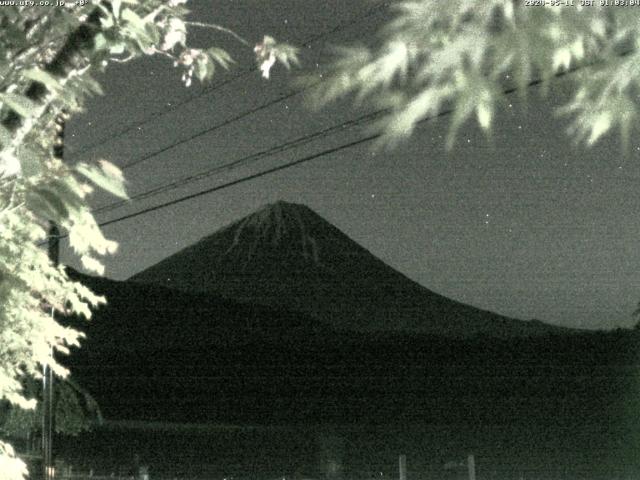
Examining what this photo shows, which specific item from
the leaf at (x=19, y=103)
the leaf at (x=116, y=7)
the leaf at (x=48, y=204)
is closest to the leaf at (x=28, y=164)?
the leaf at (x=19, y=103)

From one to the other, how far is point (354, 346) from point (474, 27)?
97.4 metres

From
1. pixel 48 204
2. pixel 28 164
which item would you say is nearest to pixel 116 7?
pixel 48 204

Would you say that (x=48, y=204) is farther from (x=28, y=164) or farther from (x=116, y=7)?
(x=116, y=7)

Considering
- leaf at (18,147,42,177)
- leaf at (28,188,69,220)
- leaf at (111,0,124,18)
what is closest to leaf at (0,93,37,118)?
leaf at (18,147,42,177)

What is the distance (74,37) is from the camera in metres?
3.63

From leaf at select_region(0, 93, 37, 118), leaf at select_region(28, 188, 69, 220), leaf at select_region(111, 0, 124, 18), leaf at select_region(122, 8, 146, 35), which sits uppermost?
leaf at select_region(111, 0, 124, 18)

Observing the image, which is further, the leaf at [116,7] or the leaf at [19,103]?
the leaf at [116,7]

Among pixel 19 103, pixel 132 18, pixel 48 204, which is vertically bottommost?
pixel 48 204

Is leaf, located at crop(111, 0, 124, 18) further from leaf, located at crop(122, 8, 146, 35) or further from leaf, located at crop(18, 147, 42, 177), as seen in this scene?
leaf, located at crop(18, 147, 42, 177)

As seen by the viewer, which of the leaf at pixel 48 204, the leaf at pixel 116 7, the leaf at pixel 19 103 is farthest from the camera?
the leaf at pixel 116 7

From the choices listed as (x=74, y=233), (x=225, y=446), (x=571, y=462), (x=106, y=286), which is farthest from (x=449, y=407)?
(x=106, y=286)

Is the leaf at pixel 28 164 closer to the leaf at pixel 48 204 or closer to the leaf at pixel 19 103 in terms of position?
the leaf at pixel 19 103

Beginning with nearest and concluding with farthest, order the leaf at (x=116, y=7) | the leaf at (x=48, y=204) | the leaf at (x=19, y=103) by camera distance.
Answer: the leaf at (x=19, y=103), the leaf at (x=48, y=204), the leaf at (x=116, y=7)

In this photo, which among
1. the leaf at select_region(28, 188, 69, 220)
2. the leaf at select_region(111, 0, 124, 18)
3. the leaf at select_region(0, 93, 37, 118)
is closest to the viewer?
the leaf at select_region(0, 93, 37, 118)
